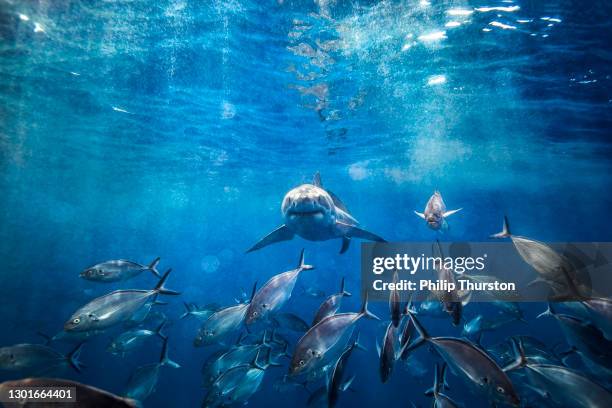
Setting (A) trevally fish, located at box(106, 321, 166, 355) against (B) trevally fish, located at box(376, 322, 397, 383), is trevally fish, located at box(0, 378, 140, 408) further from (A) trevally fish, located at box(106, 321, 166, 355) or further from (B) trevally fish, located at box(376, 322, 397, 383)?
(A) trevally fish, located at box(106, 321, 166, 355)

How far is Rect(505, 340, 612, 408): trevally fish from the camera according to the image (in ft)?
11.2

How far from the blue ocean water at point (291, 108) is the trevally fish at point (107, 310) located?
2102 mm

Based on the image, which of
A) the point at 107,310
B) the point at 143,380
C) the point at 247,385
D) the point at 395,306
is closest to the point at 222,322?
the point at 247,385

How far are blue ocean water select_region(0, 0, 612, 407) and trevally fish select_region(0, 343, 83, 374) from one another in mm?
1242

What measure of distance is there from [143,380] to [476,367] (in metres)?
6.49

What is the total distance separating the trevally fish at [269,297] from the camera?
5.22 meters

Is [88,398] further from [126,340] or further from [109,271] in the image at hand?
[126,340]

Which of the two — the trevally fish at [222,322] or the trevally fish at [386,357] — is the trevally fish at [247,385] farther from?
the trevally fish at [386,357]

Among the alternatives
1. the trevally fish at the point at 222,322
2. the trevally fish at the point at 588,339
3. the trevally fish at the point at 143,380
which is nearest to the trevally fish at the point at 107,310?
the trevally fish at the point at 222,322

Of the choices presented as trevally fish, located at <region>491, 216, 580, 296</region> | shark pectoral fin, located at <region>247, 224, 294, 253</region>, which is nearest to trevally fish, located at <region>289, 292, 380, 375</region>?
trevally fish, located at <region>491, 216, 580, 296</region>

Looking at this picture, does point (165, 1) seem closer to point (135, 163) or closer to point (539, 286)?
point (539, 286)

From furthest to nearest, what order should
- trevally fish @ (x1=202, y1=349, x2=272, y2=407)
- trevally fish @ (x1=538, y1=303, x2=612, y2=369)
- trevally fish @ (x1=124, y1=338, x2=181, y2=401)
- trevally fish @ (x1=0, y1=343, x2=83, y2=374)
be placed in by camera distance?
1. trevally fish @ (x1=124, y1=338, x2=181, y2=401)
2. trevally fish @ (x1=0, y1=343, x2=83, y2=374)
3. trevally fish @ (x1=202, y1=349, x2=272, y2=407)
4. trevally fish @ (x1=538, y1=303, x2=612, y2=369)

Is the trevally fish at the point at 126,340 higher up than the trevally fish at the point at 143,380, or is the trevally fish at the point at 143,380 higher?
the trevally fish at the point at 126,340

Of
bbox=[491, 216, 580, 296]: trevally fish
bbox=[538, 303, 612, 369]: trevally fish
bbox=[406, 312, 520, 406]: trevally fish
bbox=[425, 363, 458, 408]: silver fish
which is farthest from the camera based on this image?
bbox=[491, 216, 580, 296]: trevally fish
